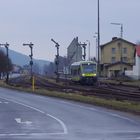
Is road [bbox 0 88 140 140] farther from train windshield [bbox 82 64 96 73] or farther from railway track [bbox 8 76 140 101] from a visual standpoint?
train windshield [bbox 82 64 96 73]

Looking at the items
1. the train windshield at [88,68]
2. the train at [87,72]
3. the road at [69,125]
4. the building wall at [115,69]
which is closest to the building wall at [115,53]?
the building wall at [115,69]

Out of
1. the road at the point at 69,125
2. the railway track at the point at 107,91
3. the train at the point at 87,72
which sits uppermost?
the train at the point at 87,72

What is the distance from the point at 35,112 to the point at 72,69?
50448 millimetres

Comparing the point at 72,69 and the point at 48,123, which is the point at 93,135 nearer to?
the point at 48,123

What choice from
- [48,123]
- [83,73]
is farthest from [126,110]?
[83,73]

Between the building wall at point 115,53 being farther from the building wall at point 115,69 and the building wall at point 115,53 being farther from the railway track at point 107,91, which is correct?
the railway track at point 107,91

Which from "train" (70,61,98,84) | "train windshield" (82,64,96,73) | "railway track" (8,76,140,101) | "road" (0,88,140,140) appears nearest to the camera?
"road" (0,88,140,140)

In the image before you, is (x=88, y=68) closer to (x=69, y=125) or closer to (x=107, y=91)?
(x=107, y=91)

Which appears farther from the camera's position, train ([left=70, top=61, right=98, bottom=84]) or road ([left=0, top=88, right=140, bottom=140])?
train ([left=70, top=61, right=98, bottom=84])

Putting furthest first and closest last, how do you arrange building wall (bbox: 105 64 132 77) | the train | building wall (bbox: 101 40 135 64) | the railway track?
building wall (bbox: 101 40 135 64) → building wall (bbox: 105 64 132 77) → the train → the railway track

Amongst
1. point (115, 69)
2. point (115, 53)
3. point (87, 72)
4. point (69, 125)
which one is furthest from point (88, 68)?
point (115, 53)

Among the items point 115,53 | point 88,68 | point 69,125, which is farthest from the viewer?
point 115,53

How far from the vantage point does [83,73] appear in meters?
70.8

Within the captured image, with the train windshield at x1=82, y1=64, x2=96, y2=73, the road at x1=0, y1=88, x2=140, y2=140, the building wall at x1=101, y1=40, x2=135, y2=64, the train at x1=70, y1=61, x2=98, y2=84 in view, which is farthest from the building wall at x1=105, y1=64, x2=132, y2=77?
the road at x1=0, y1=88, x2=140, y2=140
